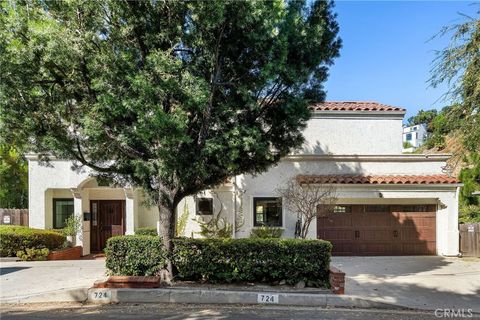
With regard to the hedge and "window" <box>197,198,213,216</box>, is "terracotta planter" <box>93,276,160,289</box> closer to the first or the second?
the hedge

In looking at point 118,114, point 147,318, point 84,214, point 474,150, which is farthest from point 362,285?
point 84,214

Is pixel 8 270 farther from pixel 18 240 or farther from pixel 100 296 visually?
pixel 100 296

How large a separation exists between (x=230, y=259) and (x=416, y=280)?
5371 mm

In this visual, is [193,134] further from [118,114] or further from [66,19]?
[66,19]

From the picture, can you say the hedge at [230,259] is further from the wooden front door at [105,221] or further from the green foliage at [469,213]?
the green foliage at [469,213]

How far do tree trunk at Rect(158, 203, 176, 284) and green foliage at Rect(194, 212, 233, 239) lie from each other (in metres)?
4.87

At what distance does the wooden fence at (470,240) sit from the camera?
14.4 m

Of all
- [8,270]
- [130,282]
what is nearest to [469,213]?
[130,282]

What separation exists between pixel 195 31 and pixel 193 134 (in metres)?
2.33

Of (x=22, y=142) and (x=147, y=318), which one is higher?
(x=22, y=142)

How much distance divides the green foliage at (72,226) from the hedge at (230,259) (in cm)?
619

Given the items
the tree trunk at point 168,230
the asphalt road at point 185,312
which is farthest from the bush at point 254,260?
the asphalt road at point 185,312

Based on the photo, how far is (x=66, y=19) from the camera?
8070 millimetres

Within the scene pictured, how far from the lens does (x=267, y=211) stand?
49.1ft
